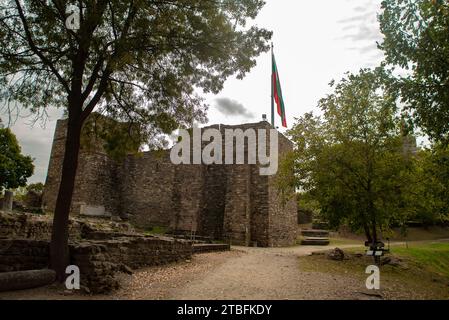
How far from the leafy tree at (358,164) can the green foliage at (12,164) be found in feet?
97.4

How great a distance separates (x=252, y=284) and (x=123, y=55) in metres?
6.15

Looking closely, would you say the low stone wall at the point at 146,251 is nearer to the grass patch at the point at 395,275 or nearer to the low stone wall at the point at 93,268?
the low stone wall at the point at 93,268

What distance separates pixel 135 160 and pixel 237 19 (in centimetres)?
1896

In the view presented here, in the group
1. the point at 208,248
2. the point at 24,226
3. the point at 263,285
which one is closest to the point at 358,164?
the point at 263,285

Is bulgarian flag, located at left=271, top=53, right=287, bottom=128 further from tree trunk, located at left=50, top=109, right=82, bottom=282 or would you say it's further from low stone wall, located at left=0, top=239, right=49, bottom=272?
low stone wall, located at left=0, top=239, right=49, bottom=272

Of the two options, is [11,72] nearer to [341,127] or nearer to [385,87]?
[385,87]

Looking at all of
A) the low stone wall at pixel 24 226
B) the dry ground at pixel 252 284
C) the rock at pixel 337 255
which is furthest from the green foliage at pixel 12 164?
the rock at pixel 337 255

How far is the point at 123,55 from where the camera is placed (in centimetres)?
746

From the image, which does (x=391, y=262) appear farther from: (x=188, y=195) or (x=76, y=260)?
(x=188, y=195)

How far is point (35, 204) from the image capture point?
24859 mm

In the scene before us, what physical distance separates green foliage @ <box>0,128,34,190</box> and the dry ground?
26670mm

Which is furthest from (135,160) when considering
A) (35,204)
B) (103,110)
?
(103,110)

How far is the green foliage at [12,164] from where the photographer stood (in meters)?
31.6
